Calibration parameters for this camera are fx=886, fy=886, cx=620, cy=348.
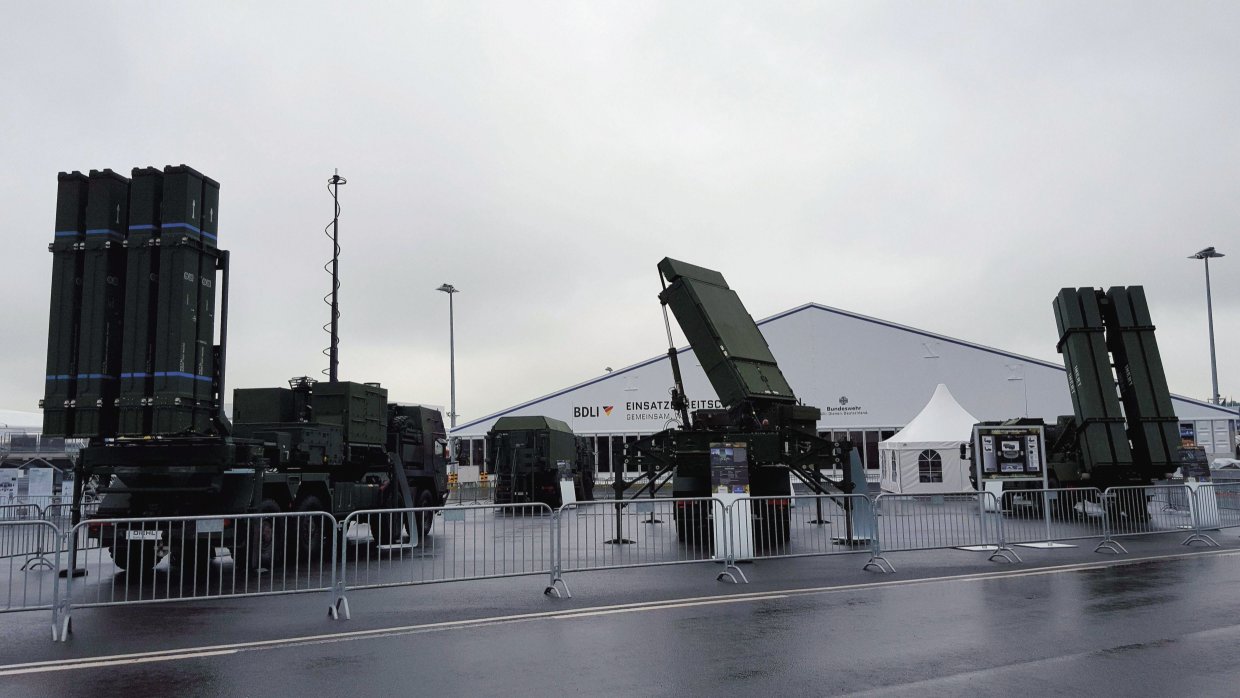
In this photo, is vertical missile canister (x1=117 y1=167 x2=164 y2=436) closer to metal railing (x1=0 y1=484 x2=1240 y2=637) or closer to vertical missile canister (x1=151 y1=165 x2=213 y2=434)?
vertical missile canister (x1=151 y1=165 x2=213 y2=434)

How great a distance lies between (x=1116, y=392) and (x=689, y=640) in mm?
16513

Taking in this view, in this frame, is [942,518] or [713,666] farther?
[942,518]

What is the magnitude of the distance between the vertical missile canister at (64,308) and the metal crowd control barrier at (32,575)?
1.51 metres

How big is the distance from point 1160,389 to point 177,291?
19.8 metres

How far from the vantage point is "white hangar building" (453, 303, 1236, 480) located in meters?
38.3

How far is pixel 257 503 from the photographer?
12.1 metres

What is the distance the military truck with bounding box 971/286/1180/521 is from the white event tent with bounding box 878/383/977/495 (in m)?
9.48

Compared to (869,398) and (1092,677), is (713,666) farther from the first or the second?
(869,398)

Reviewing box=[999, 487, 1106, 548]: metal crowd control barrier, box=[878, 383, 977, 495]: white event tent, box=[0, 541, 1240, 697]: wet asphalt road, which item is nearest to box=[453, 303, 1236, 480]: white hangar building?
box=[878, 383, 977, 495]: white event tent

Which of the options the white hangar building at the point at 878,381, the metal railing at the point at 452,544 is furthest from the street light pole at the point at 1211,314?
the metal railing at the point at 452,544

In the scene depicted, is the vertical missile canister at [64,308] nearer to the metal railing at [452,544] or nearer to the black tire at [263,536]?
the metal railing at [452,544]

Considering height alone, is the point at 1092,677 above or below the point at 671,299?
below

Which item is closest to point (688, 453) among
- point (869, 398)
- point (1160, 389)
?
point (1160, 389)

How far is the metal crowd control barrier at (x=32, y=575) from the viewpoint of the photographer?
8.00 metres
